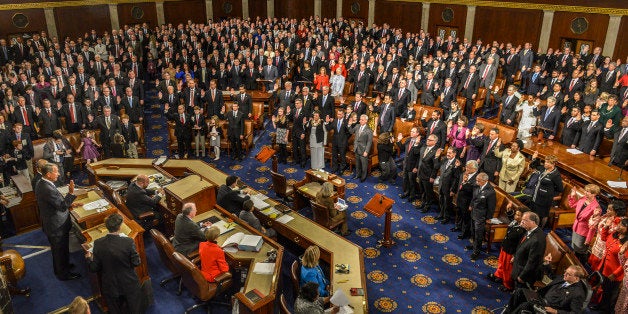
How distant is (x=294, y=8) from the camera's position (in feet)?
88.5

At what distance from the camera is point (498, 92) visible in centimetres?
1456

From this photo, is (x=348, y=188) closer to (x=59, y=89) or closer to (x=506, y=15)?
(x=59, y=89)

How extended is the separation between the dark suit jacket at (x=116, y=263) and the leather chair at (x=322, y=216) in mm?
3041

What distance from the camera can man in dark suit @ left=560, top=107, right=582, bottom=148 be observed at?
9.73 meters

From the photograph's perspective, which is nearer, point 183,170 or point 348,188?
point 183,170

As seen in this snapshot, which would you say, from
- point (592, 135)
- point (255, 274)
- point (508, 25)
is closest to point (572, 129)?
point (592, 135)

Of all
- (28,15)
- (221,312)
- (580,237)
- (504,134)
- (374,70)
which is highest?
(28,15)

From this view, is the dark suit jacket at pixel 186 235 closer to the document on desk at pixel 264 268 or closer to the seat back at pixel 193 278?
the seat back at pixel 193 278

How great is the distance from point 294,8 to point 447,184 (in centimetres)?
2097

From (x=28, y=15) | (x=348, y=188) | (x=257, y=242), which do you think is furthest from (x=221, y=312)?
(x=28, y=15)

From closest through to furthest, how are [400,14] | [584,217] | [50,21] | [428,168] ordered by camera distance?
1. [584,217]
2. [428,168]
3. [50,21]
4. [400,14]

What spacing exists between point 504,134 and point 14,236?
984cm

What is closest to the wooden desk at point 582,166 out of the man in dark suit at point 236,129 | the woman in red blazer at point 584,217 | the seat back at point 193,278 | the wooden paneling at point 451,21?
the woman in red blazer at point 584,217

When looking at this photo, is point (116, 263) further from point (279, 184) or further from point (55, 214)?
point (279, 184)
